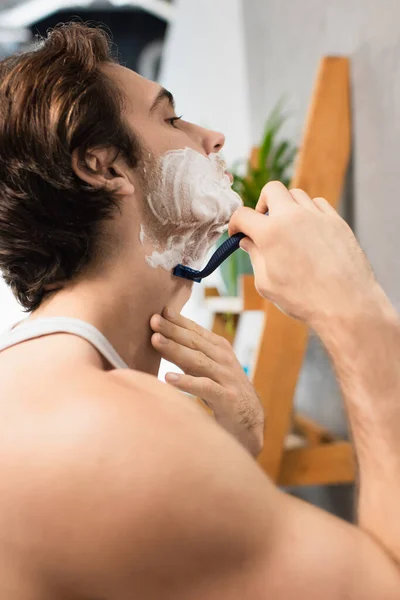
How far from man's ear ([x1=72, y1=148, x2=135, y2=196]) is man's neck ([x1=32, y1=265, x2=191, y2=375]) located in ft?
0.33

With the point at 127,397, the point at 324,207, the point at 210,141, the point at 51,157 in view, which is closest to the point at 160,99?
the point at 210,141

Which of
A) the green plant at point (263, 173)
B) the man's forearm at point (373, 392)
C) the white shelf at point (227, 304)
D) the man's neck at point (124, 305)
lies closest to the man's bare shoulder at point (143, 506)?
the man's forearm at point (373, 392)

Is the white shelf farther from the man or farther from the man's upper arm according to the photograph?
the man's upper arm

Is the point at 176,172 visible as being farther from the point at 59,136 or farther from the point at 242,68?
the point at 242,68

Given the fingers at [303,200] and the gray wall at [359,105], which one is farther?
the gray wall at [359,105]

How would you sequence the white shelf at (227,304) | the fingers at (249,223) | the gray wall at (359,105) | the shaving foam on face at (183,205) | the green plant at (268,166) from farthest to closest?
1. the white shelf at (227,304)
2. the green plant at (268,166)
3. the gray wall at (359,105)
4. the shaving foam on face at (183,205)
5. the fingers at (249,223)

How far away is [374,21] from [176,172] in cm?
61

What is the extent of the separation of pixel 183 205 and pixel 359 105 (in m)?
0.60

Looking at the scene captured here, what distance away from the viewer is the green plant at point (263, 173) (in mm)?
1413

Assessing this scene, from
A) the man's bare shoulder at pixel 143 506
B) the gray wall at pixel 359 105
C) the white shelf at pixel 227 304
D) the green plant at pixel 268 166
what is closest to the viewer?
the man's bare shoulder at pixel 143 506

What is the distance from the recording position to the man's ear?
2.40ft

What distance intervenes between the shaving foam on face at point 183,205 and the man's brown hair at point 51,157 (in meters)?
0.05

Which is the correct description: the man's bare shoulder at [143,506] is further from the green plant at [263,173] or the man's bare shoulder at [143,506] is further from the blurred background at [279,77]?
the green plant at [263,173]

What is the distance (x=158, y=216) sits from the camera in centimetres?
79
